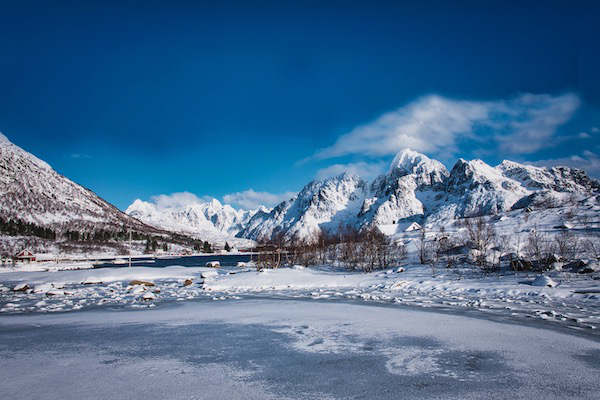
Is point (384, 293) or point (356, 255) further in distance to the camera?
point (356, 255)

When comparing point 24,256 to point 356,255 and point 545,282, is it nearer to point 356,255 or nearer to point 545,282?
point 356,255

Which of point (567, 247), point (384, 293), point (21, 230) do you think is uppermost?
point (21, 230)

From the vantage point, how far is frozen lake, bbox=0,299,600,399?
5.48 m

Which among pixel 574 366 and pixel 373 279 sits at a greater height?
pixel 574 366

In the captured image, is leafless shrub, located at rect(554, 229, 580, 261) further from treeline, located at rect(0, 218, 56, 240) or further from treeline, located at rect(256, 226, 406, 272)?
treeline, located at rect(0, 218, 56, 240)

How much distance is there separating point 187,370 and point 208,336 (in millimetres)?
3512

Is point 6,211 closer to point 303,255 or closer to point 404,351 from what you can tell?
point 303,255

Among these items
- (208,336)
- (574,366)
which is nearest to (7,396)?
(208,336)

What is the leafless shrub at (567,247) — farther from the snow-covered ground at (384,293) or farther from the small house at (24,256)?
the small house at (24,256)

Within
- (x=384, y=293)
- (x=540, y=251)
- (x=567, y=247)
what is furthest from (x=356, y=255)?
(x=384, y=293)

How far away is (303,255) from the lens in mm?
74125

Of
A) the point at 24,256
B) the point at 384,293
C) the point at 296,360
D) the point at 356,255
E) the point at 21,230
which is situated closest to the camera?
the point at 296,360

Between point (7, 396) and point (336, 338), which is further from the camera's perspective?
point (336, 338)

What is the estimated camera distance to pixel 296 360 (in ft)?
24.2
